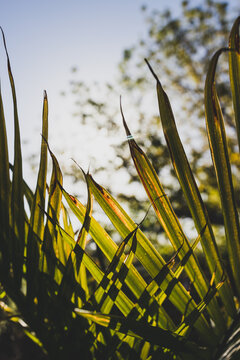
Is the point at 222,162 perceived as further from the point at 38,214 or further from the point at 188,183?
the point at 38,214

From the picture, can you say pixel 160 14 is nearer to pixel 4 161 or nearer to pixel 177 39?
pixel 177 39

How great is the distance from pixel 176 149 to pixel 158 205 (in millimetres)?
133

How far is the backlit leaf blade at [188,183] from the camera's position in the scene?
59 cm

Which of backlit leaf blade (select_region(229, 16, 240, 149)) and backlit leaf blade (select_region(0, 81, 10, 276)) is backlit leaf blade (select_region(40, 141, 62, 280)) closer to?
backlit leaf blade (select_region(0, 81, 10, 276))

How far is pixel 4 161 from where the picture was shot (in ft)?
1.74

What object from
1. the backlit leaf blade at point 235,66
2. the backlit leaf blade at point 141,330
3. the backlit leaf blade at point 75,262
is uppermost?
the backlit leaf blade at point 235,66

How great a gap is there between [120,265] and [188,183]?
24 centimetres

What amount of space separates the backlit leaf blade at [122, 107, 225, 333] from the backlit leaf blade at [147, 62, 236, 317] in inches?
1.5

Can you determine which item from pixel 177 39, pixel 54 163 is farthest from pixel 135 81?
pixel 54 163

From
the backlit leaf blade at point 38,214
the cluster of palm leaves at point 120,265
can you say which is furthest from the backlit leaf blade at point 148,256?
the backlit leaf blade at point 38,214

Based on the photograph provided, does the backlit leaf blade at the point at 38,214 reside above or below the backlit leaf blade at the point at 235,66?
below

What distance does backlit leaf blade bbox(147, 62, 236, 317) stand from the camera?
23.4 inches

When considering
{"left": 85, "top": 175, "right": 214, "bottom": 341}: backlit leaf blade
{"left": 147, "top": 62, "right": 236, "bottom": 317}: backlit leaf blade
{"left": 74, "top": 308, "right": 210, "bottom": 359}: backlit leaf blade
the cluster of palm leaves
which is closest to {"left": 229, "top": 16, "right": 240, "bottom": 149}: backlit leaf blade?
the cluster of palm leaves

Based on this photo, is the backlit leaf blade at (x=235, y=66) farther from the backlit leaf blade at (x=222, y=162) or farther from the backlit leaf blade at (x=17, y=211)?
the backlit leaf blade at (x=17, y=211)
